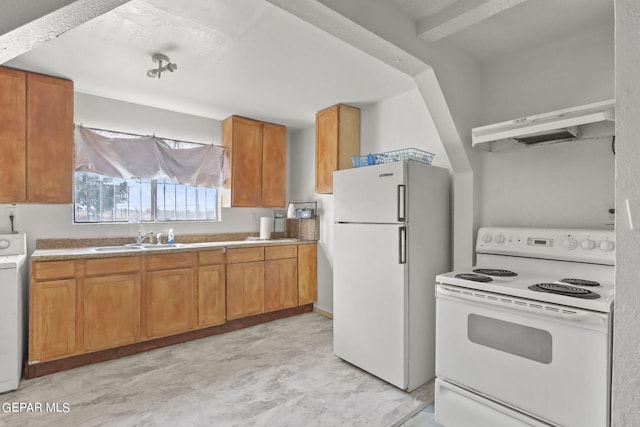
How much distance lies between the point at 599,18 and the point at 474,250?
1593 mm

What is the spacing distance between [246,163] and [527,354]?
10.7 feet

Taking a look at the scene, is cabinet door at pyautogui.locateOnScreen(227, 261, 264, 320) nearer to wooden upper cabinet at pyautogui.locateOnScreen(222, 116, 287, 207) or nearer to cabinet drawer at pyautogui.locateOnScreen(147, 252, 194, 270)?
cabinet drawer at pyautogui.locateOnScreen(147, 252, 194, 270)

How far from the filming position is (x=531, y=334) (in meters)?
1.63

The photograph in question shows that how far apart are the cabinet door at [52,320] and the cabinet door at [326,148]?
243 centimetres

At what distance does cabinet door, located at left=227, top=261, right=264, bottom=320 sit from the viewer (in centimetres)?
351

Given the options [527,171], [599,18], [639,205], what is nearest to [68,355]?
[639,205]

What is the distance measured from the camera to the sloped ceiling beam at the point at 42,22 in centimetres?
98

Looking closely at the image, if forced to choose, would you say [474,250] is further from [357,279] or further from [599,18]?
[599,18]

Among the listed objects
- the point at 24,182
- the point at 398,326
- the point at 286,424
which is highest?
the point at 24,182

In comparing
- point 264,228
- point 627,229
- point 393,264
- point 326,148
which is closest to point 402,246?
point 393,264

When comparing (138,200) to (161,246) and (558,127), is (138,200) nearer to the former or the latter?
(161,246)

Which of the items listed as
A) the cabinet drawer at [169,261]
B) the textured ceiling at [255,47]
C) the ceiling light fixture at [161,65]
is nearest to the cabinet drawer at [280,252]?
the cabinet drawer at [169,261]

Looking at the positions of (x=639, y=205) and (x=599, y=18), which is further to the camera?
(x=599, y=18)

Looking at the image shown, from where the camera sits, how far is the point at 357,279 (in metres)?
2.67
